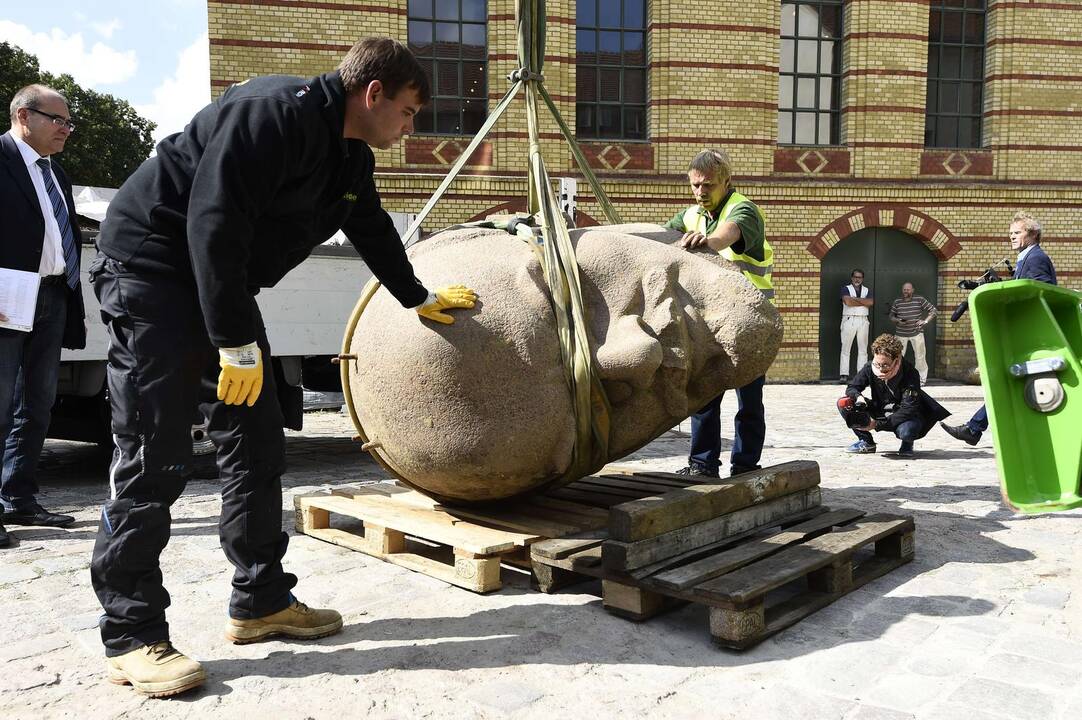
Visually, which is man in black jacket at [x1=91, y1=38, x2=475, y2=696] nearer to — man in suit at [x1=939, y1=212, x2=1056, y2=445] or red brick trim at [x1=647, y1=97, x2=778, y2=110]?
man in suit at [x1=939, y1=212, x2=1056, y2=445]

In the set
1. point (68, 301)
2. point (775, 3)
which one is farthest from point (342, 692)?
point (775, 3)

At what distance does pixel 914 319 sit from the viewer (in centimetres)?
1364

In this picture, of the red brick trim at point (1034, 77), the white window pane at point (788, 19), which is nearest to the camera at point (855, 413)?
the white window pane at point (788, 19)

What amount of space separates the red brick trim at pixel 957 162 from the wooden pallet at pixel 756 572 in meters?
12.2

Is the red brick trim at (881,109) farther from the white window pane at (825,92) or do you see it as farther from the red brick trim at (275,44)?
the red brick trim at (275,44)

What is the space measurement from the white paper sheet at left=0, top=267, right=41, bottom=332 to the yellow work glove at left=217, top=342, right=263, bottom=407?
239 centimetres

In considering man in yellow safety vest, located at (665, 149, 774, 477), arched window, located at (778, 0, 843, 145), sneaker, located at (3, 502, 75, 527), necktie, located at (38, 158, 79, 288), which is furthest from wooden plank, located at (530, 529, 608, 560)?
arched window, located at (778, 0, 843, 145)

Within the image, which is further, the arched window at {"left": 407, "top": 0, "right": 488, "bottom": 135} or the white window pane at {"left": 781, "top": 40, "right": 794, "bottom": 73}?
the white window pane at {"left": 781, "top": 40, "right": 794, "bottom": 73}

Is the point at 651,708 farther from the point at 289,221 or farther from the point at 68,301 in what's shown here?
the point at 68,301

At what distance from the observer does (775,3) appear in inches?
543

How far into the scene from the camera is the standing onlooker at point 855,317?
13.8 metres

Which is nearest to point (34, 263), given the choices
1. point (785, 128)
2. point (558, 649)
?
point (558, 649)

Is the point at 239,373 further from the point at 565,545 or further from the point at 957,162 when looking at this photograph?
the point at 957,162

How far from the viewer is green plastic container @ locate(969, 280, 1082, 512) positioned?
3078 mm
